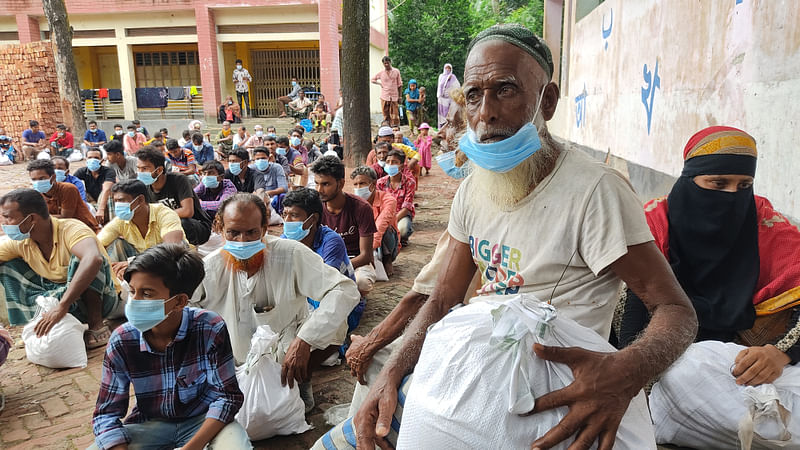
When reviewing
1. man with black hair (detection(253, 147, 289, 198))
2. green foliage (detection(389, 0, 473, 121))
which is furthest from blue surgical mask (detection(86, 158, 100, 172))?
green foliage (detection(389, 0, 473, 121))

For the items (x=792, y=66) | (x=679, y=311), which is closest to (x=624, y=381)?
(x=679, y=311)

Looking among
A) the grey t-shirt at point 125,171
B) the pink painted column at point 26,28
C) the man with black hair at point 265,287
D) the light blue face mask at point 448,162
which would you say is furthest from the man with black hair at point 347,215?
the pink painted column at point 26,28

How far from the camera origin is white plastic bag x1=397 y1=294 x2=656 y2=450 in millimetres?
1153

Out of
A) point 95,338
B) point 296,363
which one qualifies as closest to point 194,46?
point 95,338

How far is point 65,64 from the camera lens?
1573 cm

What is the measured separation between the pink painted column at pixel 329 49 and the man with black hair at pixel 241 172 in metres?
11.6

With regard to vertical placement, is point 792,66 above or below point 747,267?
above

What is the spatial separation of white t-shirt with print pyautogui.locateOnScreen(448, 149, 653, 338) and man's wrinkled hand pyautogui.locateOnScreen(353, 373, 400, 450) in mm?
425

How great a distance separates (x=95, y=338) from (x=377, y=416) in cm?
335

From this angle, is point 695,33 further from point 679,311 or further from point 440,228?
point 679,311

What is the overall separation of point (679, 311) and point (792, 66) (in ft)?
8.82

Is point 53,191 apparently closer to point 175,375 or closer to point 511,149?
point 175,375

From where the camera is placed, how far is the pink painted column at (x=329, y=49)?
17.9 meters

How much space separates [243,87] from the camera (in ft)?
63.9
